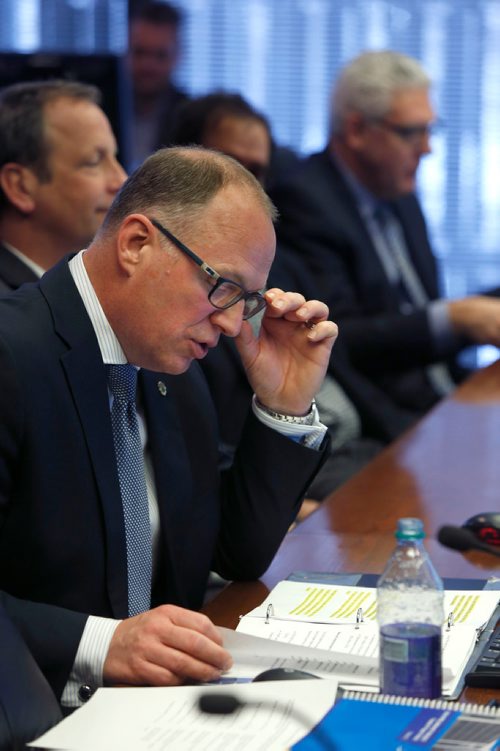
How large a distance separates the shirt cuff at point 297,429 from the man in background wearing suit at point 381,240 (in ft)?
5.06

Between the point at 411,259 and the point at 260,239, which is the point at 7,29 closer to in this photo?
the point at 411,259

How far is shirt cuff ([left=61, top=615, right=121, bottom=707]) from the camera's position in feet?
4.33

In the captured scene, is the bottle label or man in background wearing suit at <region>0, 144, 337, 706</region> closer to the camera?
the bottle label

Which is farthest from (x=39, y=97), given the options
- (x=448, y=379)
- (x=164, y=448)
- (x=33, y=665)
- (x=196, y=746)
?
(x=448, y=379)

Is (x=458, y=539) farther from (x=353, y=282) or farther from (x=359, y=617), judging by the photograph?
(x=353, y=282)

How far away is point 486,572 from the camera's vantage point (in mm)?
1700

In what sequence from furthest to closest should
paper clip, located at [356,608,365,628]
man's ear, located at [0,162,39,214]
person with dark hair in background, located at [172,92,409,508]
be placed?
person with dark hair in background, located at [172,92,409,508]
man's ear, located at [0,162,39,214]
paper clip, located at [356,608,365,628]

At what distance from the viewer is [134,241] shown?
1527 mm

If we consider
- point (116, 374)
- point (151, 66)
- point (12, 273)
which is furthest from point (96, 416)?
point (151, 66)

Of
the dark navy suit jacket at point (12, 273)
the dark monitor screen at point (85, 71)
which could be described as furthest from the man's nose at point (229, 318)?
the dark monitor screen at point (85, 71)

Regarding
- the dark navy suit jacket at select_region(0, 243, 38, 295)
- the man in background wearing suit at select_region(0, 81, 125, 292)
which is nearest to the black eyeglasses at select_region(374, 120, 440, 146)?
the man in background wearing suit at select_region(0, 81, 125, 292)

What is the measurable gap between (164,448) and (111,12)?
446 cm

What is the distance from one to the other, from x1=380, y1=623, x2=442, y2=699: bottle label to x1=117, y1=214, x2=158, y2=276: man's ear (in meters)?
0.60

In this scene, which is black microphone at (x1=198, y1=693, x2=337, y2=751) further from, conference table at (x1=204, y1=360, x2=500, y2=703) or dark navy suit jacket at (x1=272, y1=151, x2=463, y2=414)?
dark navy suit jacket at (x1=272, y1=151, x2=463, y2=414)
